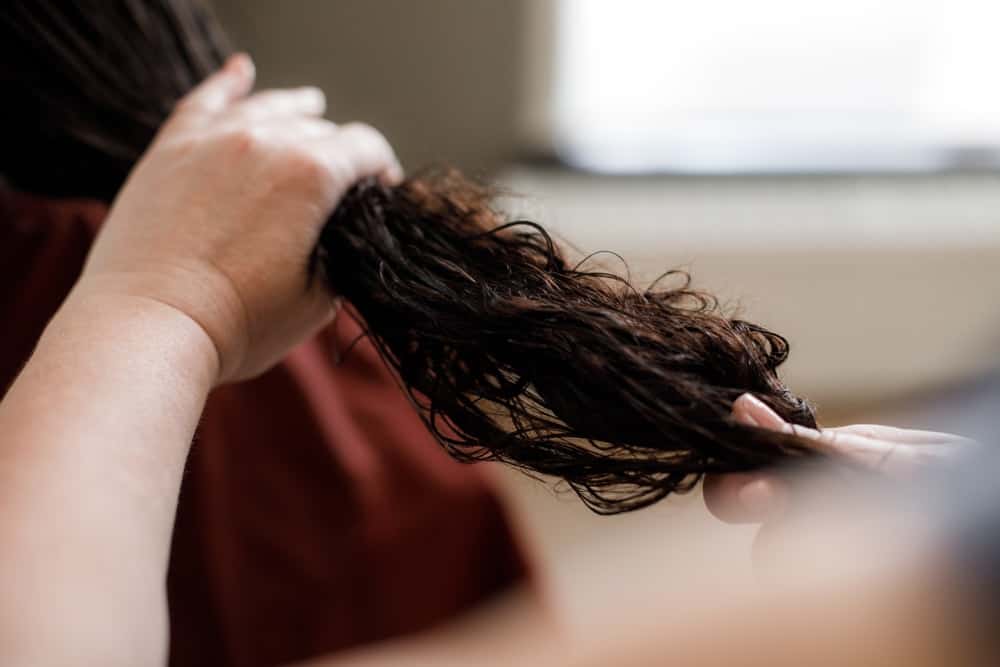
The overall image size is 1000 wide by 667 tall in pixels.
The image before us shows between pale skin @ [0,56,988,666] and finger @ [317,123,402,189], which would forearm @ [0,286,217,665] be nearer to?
pale skin @ [0,56,988,666]

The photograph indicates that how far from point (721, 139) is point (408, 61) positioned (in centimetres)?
54

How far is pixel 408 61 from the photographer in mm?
1487

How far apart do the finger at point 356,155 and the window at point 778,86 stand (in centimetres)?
103

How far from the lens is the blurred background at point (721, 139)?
56.6 inches

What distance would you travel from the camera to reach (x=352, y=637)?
77 centimetres

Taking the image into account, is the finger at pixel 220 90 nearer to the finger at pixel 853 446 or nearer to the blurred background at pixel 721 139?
the finger at pixel 853 446

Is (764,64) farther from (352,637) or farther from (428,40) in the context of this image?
(352,637)

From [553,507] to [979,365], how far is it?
1114mm

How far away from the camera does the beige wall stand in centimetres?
143

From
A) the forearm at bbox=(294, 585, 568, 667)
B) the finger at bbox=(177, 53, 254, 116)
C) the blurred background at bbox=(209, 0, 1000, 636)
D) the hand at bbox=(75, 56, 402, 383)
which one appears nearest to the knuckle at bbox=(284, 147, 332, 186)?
the hand at bbox=(75, 56, 402, 383)

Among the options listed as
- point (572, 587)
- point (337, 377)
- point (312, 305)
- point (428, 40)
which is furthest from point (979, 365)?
point (428, 40)

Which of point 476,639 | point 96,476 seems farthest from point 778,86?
point 96,476

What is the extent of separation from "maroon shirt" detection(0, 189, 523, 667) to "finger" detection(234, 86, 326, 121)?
0.13 metres

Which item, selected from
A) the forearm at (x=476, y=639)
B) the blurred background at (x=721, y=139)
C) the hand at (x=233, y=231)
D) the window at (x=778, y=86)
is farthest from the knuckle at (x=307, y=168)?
the window at (x=778, y=86)
